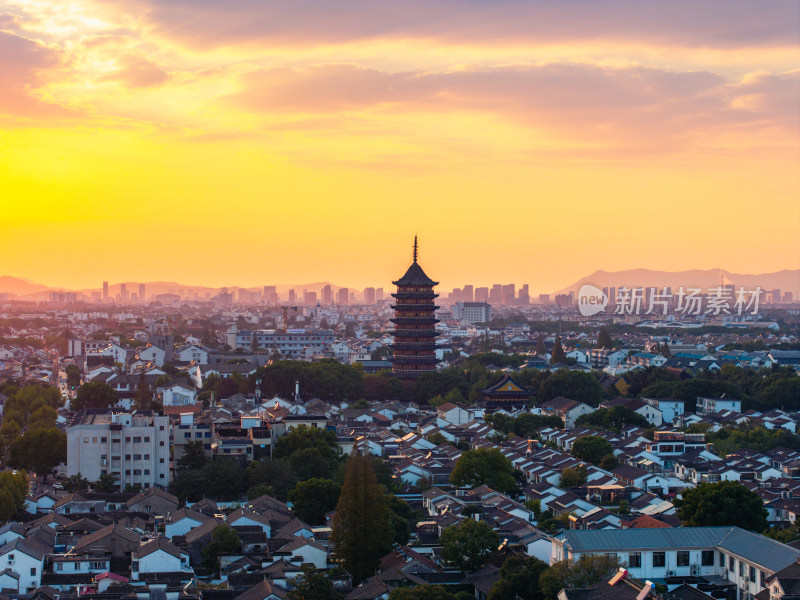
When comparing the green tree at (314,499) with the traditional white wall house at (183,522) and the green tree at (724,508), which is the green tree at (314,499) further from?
the green tree at (724,508)

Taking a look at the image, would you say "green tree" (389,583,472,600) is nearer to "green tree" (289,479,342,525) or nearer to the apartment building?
"green tree" (289,479,342,525)

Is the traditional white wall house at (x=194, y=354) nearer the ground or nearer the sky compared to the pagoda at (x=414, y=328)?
nearer the ground

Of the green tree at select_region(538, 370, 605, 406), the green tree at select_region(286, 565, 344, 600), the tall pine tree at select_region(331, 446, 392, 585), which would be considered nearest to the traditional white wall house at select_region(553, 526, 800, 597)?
the tall pine tree at select_region(331, 446, 392, 585)

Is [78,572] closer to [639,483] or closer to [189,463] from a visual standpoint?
[189,463]

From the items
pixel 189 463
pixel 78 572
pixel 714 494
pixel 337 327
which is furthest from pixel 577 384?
pixel 337 327

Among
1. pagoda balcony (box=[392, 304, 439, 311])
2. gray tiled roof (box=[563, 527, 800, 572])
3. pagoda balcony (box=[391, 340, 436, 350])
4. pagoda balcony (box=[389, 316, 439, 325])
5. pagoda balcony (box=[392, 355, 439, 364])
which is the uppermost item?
pagoda balcony (box=[392, 304, 439, 311])

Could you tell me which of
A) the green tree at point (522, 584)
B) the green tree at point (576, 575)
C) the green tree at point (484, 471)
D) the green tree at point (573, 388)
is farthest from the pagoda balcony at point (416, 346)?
the green tree at point (576, 575)
